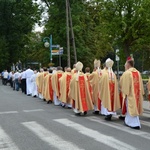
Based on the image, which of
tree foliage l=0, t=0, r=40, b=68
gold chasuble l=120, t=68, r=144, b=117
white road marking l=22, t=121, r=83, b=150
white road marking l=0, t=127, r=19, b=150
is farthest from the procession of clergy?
tree foliage l=0, t=0, r=40, b=68

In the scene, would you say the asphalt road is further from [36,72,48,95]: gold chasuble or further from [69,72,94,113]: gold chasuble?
[36,72,48,95]: gold chasuble

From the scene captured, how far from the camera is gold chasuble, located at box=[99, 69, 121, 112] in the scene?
36.8 feet

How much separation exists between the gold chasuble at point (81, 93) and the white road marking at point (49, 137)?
2273mm

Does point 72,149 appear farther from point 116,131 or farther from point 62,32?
point 62,32

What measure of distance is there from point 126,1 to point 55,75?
9.30m

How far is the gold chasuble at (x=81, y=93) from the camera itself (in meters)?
12.6

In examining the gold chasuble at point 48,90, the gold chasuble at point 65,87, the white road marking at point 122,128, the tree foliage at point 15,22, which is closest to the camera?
the white road marking at point 122,128

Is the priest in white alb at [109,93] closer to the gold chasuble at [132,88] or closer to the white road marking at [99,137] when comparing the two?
the gold chasuble at [132,88]

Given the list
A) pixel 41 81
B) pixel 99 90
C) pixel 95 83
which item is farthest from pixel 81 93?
pixel 41 81

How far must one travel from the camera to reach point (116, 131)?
9.27 meters

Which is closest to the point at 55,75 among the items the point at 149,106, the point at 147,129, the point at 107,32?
the point at 149,106

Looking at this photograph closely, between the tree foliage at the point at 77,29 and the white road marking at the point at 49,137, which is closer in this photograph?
the white road marking at the point at 49,137

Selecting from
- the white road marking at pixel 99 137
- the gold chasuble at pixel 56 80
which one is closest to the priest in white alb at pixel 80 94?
the white road marking at pixel 99 137

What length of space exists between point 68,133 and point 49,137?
0.64 m
